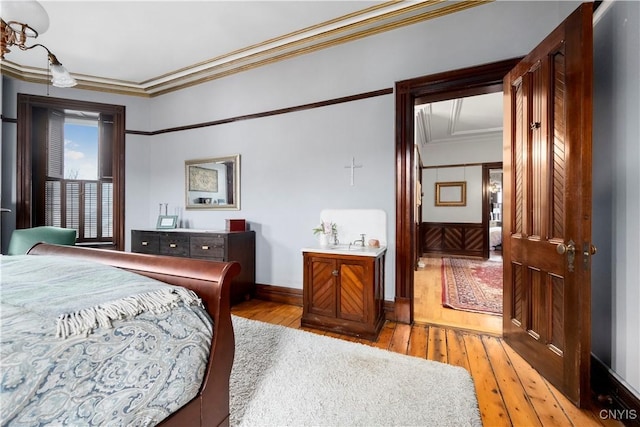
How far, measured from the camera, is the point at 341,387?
166 cm

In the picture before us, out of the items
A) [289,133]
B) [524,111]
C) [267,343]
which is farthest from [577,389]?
[289,133]

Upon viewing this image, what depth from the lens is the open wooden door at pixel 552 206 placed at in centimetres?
152

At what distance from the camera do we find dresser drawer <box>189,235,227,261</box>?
3.16 metres

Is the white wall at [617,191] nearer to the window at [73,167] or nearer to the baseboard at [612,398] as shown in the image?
the baseboard at [612,398]

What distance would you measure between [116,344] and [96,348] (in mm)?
55

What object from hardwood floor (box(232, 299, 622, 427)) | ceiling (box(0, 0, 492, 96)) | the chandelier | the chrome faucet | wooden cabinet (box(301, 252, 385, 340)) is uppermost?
ceiling (box(0, 0, 492, 96))

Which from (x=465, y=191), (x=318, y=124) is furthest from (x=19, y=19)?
(x=465, y=191)

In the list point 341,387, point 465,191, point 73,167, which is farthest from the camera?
point 465,191

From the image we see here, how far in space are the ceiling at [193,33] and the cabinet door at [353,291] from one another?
2.46 meters

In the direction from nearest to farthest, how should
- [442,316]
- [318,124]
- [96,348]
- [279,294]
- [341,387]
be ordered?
1. [96,348]
2. [341,387]
3. [442,316]
4. [318,124]
5. [279,294]

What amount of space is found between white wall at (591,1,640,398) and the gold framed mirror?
350 cm

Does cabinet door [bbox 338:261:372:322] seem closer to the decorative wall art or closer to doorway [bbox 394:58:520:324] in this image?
doorway [bbox 394:58:520:324]

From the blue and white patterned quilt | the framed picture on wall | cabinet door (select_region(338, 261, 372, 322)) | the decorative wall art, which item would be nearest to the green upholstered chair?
the decorative wall art

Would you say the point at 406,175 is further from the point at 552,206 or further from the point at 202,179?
the point at 202,179
